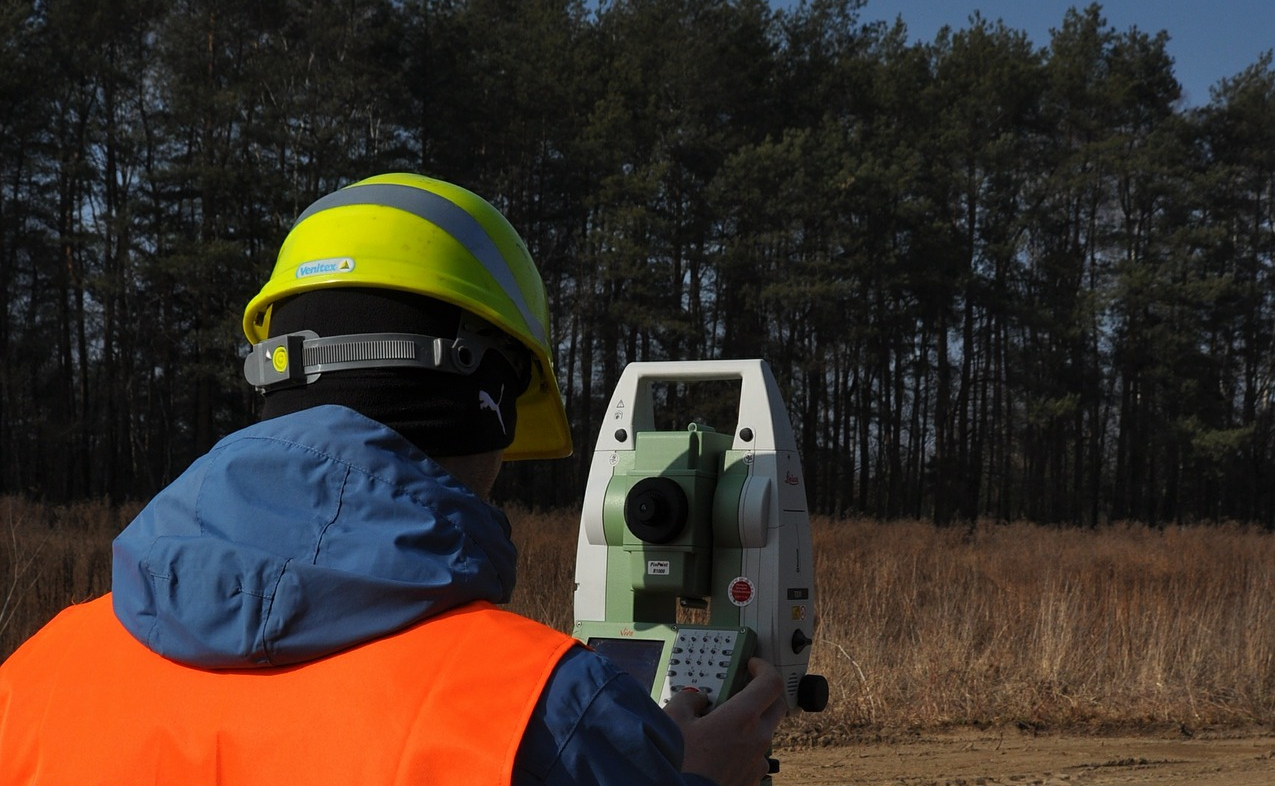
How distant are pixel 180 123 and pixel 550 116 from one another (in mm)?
9189

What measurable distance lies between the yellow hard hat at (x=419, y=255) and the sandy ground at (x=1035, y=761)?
433 centimetres

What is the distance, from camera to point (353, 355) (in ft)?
3.67

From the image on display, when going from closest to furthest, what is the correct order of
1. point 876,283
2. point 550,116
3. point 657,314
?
point 657,314 < point 550,116 < point 876,283

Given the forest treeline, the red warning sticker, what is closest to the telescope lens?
the red warning sticker

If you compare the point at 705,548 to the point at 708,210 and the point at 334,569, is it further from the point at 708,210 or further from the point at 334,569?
the point at 708,210

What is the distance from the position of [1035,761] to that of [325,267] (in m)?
5.39

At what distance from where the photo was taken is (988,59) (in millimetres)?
33375

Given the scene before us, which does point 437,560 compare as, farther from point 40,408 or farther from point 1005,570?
point 40,408

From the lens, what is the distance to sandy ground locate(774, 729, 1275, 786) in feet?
17.3

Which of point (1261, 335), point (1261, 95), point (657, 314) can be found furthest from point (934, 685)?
point (1261, 335)

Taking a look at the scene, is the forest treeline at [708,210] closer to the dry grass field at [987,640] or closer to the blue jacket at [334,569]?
the dry grass field at [987,640]

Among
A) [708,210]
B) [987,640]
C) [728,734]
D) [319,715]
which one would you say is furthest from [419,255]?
[708,210]

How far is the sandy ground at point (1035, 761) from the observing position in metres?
5.29

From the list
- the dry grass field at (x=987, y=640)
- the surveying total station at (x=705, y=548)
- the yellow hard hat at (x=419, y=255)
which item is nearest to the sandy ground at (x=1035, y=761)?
the dry grass field at (x=987, y=640)
